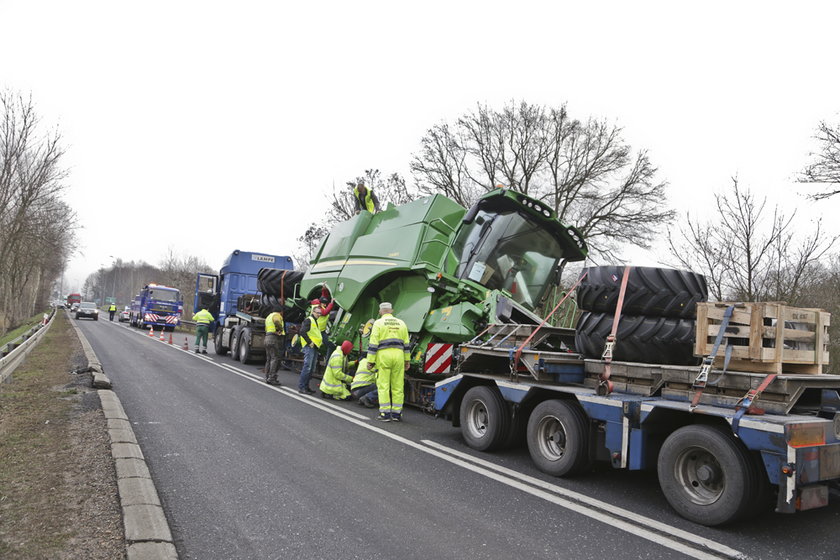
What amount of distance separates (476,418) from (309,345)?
181 inches

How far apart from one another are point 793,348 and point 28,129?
2510 cm

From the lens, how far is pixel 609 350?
5.00 metres

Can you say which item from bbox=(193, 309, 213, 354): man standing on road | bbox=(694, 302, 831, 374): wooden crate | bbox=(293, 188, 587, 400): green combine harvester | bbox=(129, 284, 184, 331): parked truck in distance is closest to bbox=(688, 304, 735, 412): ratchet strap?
bbox=(694, 302, 831, 374): wooden crate

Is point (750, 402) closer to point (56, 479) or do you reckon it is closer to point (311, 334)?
point (56, 479)

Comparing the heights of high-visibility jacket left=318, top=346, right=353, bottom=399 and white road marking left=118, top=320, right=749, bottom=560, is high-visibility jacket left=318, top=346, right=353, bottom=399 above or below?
above

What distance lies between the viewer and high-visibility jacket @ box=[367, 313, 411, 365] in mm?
7891

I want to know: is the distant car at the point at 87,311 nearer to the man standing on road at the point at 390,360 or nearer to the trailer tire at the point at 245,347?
the trailer tire at the point at 245,347

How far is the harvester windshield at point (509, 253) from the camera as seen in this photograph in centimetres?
832

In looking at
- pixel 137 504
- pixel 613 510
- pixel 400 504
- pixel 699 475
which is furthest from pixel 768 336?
pixel 137 504

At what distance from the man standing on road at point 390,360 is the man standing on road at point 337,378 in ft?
5.85

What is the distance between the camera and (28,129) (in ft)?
67.7

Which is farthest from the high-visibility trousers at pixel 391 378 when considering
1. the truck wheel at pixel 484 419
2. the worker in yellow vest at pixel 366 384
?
the truck wheel at pixel 484 419

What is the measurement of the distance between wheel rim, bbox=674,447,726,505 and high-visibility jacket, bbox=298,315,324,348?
715 centimetres

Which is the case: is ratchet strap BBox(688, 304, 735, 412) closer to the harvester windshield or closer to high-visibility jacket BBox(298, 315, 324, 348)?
the harvester windshield
